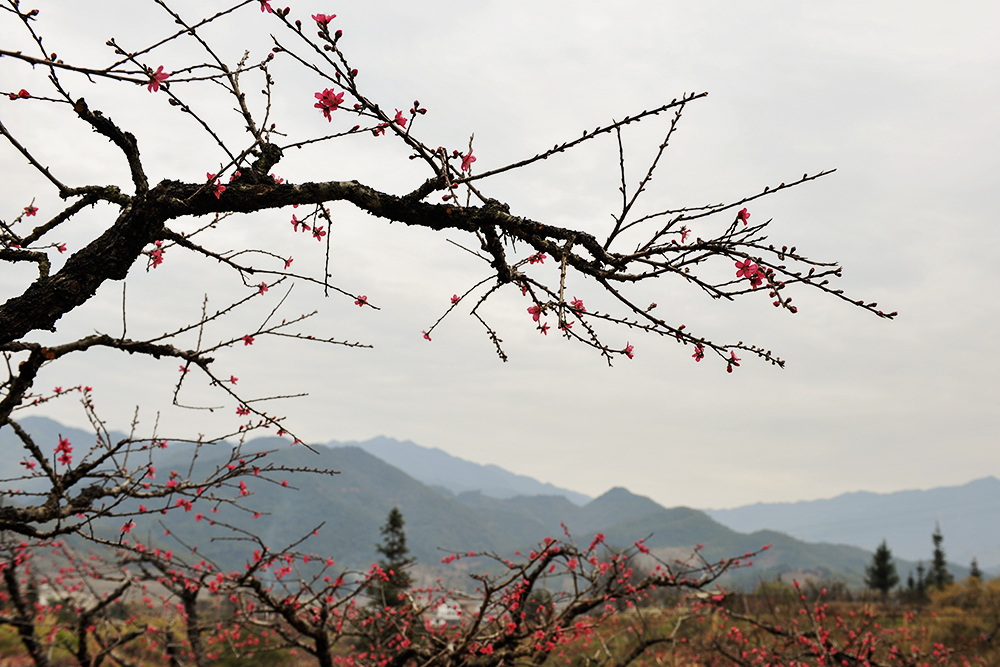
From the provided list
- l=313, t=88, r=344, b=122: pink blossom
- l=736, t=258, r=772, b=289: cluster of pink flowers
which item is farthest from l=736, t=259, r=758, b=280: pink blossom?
l=313, t=88, r=344, b=122: pink blossom

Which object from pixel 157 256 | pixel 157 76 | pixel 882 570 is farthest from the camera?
pixel 882 570

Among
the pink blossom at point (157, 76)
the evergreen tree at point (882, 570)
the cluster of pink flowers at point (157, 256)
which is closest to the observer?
the pink blossom at point (157, 76)

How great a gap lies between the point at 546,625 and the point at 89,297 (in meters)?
5.07

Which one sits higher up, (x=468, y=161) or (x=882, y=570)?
(x=468, y=161)

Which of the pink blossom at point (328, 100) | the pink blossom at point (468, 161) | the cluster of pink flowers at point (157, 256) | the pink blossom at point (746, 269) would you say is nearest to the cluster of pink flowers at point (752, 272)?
the pink blossom at point (746, 269)

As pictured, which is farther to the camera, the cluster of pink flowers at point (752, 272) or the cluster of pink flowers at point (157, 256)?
the cluster of pink flowers at point (157, 256)

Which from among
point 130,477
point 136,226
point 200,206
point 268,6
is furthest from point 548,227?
point 130,477

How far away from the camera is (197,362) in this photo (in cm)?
373

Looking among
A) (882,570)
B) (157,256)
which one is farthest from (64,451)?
(882,570)

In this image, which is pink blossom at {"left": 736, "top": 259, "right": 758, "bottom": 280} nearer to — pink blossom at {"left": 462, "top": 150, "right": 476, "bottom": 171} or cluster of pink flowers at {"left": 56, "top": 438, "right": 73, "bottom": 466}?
pink blossom at {"left": 462, "top": 150, "right": 476, "bottom": 171}

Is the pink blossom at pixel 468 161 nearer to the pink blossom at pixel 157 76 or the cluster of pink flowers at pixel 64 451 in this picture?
the pink blossom at pixel 157 76

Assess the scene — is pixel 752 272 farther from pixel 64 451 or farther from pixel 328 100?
pixel 64 451

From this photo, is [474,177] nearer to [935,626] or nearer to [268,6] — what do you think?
[268,6]

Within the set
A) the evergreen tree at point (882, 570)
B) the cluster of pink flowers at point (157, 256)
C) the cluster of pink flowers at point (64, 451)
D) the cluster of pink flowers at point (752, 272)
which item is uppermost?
the cluster of pink flowers at point (157, 256)
